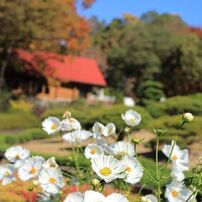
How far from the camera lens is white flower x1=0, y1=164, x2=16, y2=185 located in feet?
11.3

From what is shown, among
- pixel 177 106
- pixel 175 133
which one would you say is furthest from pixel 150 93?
pixel 175 133

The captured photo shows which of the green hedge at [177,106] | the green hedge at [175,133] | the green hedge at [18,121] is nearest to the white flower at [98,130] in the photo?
the green hedge at [175,133]

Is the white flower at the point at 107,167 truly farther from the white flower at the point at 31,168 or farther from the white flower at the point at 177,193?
the white flower at the point at 31,168

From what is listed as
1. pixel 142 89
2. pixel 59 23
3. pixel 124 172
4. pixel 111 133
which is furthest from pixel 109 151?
pixel 59 23

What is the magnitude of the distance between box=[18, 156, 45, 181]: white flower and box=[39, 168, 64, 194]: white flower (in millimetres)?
138

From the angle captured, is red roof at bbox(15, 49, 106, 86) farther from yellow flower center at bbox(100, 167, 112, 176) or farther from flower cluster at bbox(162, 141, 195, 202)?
yellow flower center at bbox(100, 167, 112, 176)

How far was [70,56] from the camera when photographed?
1265 inches

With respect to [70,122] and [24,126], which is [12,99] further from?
[70,122]

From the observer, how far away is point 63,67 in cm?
3566

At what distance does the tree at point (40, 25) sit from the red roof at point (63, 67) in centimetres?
119

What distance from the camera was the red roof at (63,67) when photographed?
3045 centimetres

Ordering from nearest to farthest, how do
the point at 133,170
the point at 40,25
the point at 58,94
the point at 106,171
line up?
the point at 106,171, the point at 133,170, the point at 40,25, the point at 58,94

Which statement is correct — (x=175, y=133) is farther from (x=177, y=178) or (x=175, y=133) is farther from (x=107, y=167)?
(x=107, y=167)

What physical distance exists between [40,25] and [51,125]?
2444 centimetres
